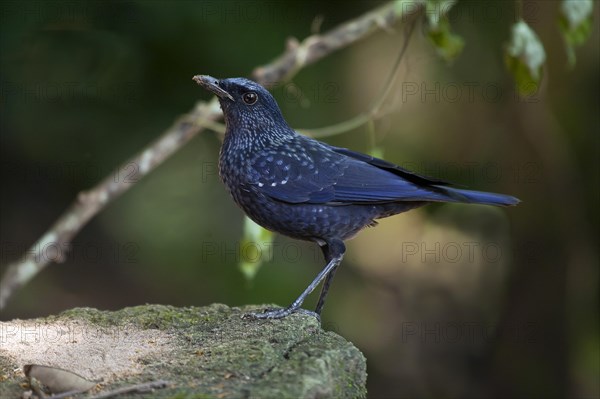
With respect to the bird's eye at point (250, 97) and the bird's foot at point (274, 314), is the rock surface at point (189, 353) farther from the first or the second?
the bird's eye at point (250, 97)

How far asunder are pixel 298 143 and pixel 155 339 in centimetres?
143

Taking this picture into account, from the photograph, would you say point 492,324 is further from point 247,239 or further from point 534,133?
point 247,239

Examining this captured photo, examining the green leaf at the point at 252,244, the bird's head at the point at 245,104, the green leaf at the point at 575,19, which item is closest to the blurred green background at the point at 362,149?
the green leaf at the point at 252,244

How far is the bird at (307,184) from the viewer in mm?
4230

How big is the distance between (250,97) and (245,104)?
46 millimetres

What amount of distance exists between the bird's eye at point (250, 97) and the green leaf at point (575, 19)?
178 centimetres

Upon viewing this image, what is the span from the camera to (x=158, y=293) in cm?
743

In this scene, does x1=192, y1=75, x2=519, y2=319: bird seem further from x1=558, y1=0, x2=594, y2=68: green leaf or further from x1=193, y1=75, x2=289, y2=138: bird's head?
x1=558, y1=0, x2=594, y2=68: green leaf

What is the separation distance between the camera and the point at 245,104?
14.7 feet

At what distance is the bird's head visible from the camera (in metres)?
4.45

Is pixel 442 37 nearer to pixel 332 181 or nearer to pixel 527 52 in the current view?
pixel 527 52

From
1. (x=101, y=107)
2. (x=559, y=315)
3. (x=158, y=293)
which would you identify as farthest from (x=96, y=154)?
(x=559, y=315)

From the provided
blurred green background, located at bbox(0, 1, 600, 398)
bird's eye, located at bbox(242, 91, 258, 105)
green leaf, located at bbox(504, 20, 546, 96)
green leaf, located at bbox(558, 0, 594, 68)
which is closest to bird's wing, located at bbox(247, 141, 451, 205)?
bird's eye, located at bbox(242, 91, 258, 105)

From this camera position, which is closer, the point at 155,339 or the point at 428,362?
the point at 155,339
